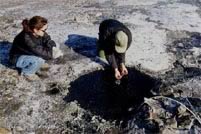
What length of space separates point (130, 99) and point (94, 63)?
116 centimetres

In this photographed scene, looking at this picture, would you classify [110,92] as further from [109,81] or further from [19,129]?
[19,129]

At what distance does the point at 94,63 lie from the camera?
651 cm

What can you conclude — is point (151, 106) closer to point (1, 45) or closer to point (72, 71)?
point (72, 71)

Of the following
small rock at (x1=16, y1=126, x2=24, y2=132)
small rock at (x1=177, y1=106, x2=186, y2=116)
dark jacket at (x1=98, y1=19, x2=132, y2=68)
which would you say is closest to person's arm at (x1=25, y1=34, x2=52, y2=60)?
dark jacket at (x1=98, y1=19, x2=132, y2=68)

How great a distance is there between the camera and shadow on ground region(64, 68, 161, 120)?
17.8ft

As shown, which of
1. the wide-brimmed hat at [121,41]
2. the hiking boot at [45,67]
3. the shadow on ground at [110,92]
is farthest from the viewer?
the hiking boot at [45,67]

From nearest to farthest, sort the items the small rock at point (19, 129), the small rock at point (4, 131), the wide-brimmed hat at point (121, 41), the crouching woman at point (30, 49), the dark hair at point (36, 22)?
the small rock at point (4, 131), the small rock at point (19, 129), the wide-brimmed hat at point (121, 41), the dark hair at point (36, 22), the crouching woman at point (30, 49)

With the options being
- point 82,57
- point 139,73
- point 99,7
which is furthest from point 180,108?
point 99,7

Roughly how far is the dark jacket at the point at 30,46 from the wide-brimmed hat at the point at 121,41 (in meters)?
1.19

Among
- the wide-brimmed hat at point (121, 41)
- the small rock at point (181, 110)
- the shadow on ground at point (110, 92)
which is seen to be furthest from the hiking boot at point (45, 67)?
the small rock at point (181, 110)

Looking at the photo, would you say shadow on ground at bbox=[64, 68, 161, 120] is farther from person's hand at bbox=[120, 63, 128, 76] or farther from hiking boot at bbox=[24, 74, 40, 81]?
hiking boot at bbox=[24, 74, 40, 81]

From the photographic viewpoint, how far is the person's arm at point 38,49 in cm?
594

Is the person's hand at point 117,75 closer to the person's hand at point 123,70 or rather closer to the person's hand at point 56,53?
the person's hand at point 123,70

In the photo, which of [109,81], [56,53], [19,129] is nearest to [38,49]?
[56,53]
